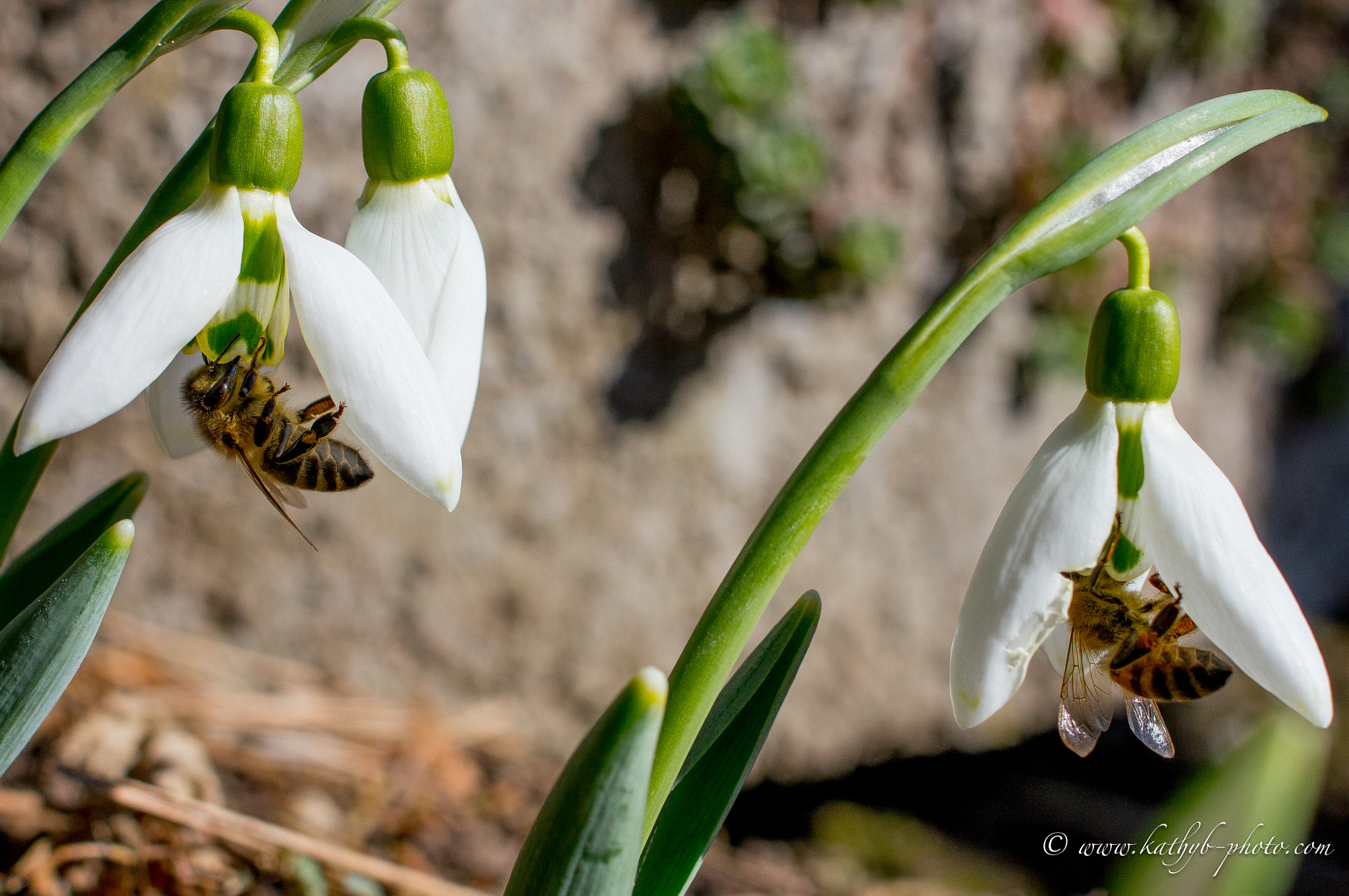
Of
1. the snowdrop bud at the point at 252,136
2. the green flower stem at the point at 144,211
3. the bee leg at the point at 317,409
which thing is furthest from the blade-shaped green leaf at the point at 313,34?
the bee leg at the point at 317,409

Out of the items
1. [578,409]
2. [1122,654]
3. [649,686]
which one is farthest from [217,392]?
[578,409]

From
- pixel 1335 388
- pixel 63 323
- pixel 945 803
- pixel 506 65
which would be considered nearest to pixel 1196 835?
pixel 506 65

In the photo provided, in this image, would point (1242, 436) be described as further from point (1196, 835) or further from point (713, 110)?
Result: point (1196, 835)

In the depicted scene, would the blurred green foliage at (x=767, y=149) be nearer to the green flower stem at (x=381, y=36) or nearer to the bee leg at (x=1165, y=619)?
the green flower stem at (x=381, y=36)

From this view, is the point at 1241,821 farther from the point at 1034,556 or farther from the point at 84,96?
the point at 84,96

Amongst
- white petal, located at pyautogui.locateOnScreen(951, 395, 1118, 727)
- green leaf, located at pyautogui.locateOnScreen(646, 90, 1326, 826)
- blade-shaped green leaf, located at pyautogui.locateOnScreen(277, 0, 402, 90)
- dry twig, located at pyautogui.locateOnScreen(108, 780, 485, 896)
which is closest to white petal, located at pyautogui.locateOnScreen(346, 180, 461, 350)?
blade-shaped green leaf, located at pyautogui.locateOnScreen(277, 0, 402, 90)

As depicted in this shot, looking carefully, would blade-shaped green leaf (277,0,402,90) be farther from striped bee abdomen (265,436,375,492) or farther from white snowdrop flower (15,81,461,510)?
striped bee abdomen (265,436,375,492)

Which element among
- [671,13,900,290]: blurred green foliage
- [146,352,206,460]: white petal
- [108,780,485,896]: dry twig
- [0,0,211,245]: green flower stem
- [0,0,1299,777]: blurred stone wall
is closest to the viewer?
[0,0,211,245]: green flower stem
